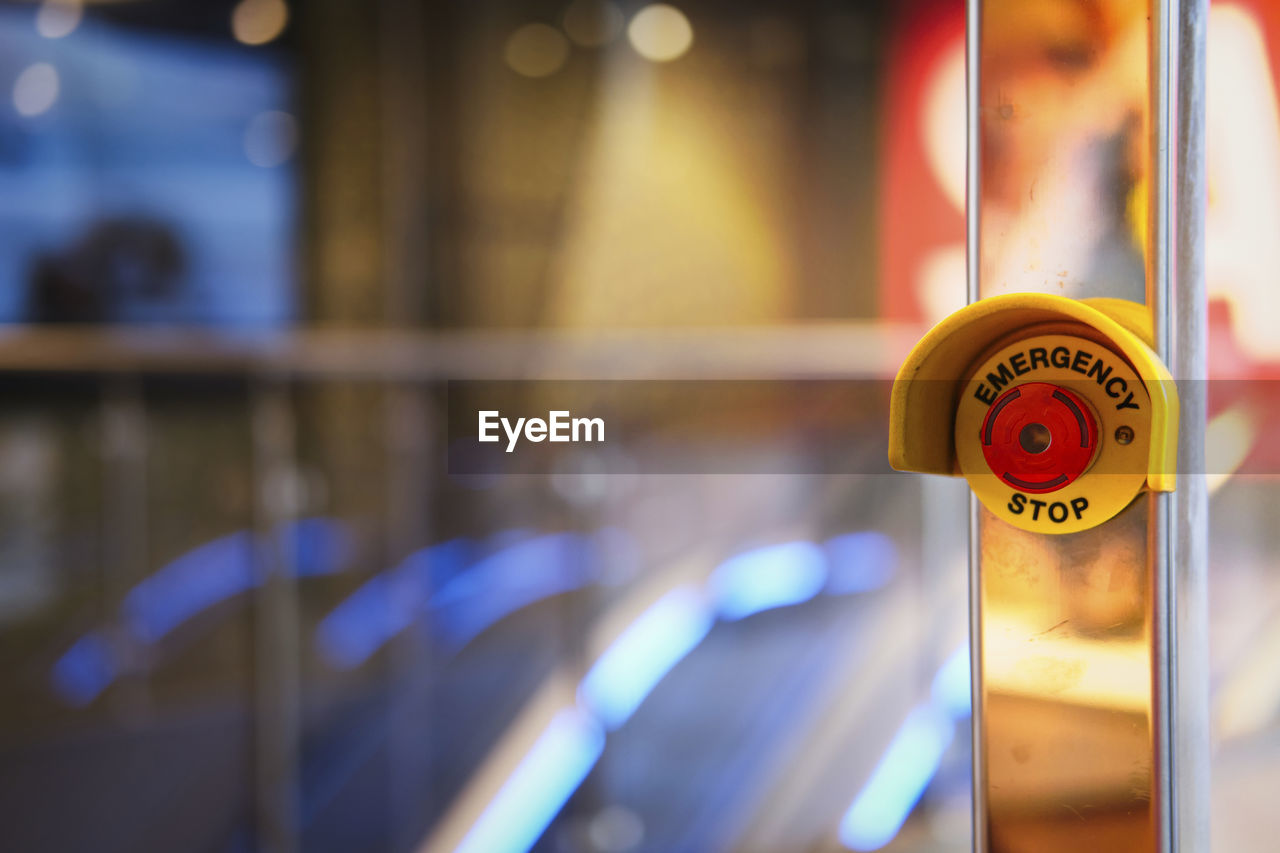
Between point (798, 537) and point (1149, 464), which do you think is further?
point (798, 537)

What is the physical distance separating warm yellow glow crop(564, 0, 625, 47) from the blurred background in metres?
0.01

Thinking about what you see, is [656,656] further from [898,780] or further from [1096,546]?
[1096,546]

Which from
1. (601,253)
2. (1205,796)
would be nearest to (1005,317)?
(1205,796)

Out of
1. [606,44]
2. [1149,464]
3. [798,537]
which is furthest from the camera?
[606,44]

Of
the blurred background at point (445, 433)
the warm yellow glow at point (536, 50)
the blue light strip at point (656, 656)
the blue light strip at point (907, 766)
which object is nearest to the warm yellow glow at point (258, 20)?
the blurred background at point (445, 433)

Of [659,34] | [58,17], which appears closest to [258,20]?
[58,17]

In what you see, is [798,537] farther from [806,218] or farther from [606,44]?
[606,44]

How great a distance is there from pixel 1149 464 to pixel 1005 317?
0.32ft

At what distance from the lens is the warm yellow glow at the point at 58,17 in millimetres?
2943

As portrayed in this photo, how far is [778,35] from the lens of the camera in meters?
3.30

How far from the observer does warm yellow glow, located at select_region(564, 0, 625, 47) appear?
326 cm

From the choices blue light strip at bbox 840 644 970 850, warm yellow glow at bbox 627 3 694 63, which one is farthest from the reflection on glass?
warm yellow glow at bbox 627 3 694 63

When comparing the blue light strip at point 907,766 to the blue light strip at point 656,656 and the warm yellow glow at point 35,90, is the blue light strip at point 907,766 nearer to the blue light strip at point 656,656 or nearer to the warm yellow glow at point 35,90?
the blue light strip at point 656,656

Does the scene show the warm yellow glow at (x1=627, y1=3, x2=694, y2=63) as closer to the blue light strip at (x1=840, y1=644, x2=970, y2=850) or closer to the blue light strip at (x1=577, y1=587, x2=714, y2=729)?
the blue light strip at (x1=577, y1=587, x2=714, y2=729)
